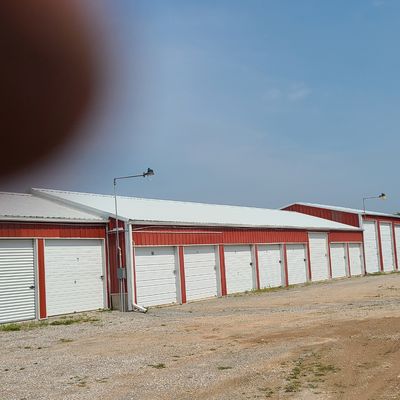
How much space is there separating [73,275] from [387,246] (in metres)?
29.5

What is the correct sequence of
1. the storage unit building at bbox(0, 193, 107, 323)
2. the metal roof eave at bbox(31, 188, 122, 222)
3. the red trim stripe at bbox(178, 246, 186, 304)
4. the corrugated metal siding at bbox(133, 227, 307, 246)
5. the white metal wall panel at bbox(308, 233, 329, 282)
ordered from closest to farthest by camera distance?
the storage unit building at bbox(0, 193, 107, 323)
the metal roof eave at bbox(31, 188, 122, 222)
the corrugated metal siding at bbox(133, 227, 307, 246)
the red trim stripe at bbox(178, 246, 186, 304)
the white metal wall panel at bbox(308, 233, 329, 282)

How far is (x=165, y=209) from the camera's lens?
24781 millimetres

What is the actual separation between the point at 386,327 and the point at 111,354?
5.36m

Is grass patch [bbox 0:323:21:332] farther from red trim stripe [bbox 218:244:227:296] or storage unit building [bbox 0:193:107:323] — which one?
red trim stripe [bbox 218:244:227:296]

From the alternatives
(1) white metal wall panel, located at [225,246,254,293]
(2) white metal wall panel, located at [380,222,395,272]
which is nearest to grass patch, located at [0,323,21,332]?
(1) white metal wall panel, located at [225,246,254,293]

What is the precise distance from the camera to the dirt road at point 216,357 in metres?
6.52

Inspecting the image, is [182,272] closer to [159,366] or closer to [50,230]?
[50,230]

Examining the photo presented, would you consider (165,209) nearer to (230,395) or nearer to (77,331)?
(77,331)

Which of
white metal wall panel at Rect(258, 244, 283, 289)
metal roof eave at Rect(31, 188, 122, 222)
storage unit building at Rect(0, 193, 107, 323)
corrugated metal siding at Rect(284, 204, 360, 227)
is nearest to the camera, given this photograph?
storage unit building at Rect(0, 193, 107, 323)

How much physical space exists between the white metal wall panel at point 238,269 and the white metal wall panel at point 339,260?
948cm

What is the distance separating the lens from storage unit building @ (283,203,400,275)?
36406 millimetres

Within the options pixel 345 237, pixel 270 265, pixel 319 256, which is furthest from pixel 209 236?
pixel 345 237

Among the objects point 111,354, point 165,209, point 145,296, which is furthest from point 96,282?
point 111,354

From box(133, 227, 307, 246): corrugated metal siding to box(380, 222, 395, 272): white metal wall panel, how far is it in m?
13.5
